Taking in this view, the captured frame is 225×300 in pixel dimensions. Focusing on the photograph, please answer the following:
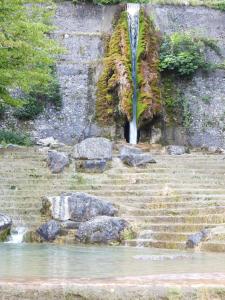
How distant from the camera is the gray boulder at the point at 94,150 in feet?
61.7

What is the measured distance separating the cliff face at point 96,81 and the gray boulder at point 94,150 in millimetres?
5126

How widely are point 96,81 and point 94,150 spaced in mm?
7539

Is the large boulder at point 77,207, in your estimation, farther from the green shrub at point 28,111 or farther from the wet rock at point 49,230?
the green shrub at point 28,111

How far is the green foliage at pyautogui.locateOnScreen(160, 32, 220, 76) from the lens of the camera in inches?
1057

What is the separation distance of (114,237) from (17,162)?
7868 millimetres

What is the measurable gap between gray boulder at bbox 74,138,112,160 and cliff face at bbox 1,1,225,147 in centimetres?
513

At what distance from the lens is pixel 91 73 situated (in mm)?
26391

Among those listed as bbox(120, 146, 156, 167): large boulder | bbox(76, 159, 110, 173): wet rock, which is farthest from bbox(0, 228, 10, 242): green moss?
bbox(120, 146, 156, 167): large boulder

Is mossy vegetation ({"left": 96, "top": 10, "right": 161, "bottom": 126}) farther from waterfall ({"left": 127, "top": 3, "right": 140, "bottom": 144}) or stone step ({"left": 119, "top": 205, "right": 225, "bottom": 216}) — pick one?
stone step ({"left": 119, "top": 205, "right": 225, "bottom": 216})

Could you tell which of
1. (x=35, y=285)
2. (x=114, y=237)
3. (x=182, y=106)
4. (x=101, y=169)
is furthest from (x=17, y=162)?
(x=35, y=285)

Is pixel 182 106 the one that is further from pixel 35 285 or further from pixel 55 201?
pixel 35 285

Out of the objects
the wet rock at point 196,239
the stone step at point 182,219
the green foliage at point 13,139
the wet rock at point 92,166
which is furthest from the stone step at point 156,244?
the green foliage at point 13,139

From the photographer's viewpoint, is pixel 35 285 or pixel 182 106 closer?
pixel 35 285

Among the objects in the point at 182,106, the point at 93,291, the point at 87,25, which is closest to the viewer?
the point at 93,291
